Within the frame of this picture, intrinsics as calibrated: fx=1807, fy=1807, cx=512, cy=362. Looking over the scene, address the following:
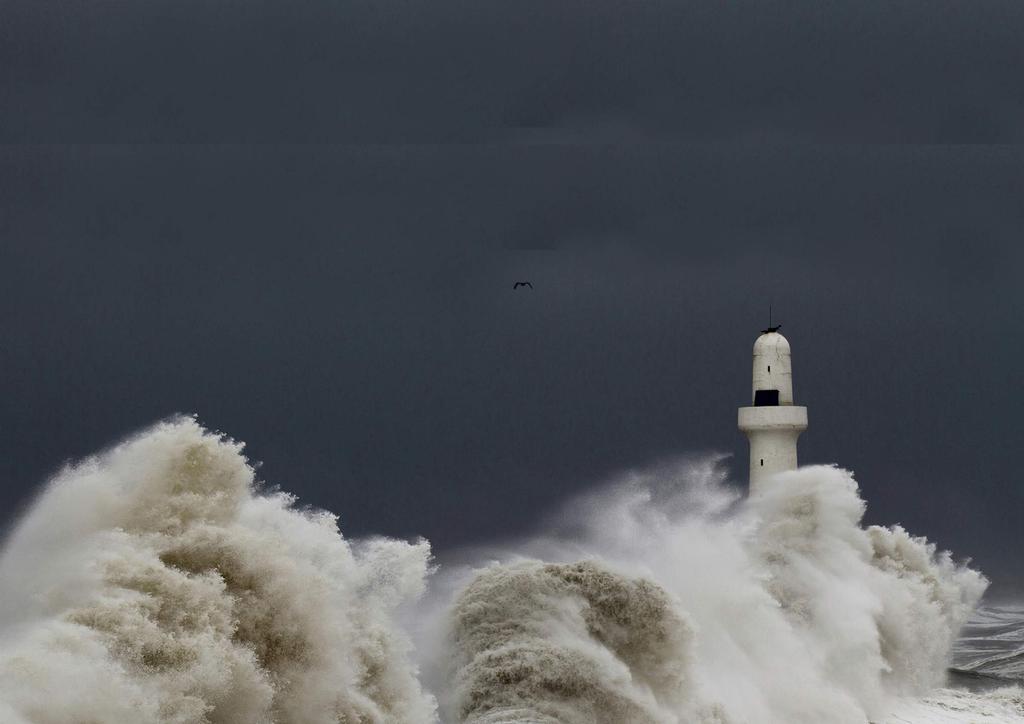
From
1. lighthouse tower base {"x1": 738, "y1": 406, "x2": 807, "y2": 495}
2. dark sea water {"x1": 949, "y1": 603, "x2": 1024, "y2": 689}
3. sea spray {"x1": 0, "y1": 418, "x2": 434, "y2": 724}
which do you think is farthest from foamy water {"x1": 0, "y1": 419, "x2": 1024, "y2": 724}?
lighthouse tower base {"x1": 738, "y1": 406, "x2": 807, "y2": 495}

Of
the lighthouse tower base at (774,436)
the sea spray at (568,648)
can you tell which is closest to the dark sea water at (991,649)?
the lighthouse tower base at (774,436)

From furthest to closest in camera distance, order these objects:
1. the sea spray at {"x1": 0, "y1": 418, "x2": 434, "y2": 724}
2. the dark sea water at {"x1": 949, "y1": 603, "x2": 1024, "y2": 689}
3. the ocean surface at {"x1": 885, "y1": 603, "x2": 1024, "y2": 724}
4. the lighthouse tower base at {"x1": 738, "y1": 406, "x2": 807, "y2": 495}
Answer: the lighthouse tower base at {"x1": 738, "y1": 406, "x2": 807, "y2": 495}
the dark sea water at {"x1": 949, "y1": 603, "x2": 1024, "y2": 689}
the ocean surface at {"x1": 885, "y1": 603, "x2": 1024, "y2": 724}
the sea spray at {"x1": 0, "y1": 418, "x2": 434, "y2": 724}

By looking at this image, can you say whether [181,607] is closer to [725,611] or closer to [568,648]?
[568,648]

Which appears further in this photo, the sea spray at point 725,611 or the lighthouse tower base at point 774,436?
the lighthouse tower base at point 774,436

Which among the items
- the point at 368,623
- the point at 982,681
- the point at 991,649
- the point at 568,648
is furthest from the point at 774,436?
the point at 368,623

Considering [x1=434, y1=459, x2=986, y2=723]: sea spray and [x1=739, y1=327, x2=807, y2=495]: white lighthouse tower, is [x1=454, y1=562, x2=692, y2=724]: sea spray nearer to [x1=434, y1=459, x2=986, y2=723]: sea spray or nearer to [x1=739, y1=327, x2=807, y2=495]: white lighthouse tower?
[x1=434, y1=459, x2=986, y2=723]: sea spray

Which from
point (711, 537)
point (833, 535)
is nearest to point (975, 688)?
point (833, 535)

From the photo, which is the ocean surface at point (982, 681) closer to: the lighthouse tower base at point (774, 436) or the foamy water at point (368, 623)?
the foamy water at point (368, 623)
